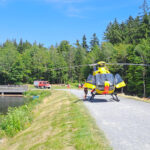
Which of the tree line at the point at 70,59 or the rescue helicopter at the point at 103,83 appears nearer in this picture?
the rescue helicopter at the point at 103,83

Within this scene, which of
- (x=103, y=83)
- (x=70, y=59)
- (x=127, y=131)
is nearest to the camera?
(x=127, y=131)

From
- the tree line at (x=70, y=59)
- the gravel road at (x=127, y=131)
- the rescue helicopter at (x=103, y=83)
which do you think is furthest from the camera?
the tree line at (x=70, y=59)

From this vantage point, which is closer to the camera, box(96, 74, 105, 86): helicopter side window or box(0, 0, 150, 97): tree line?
box(96, 74, 105, 86): helicopter side window

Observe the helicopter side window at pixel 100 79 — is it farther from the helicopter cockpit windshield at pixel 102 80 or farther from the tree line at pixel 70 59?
the tree line at pixel 70 59

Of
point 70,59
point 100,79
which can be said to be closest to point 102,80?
point 100,79

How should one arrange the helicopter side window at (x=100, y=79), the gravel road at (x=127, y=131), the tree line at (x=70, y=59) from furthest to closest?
the tree line at (x=70, y=59), the helicopter side window at (x=100, y=79), the gravel road at (x=127, y=131)

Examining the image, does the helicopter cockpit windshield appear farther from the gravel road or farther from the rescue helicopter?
the gravel road

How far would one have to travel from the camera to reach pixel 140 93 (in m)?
42.8

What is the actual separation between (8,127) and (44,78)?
62515mm

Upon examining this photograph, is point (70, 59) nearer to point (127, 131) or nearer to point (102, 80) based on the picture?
point (102, 80)

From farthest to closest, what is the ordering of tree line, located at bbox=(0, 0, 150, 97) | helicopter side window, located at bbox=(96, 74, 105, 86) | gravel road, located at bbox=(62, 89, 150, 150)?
tree line, located at bbox=(0, 0, 150, 97) < helicopter side window, located at bbox=(96, 74, 105, 86) < gravel road, located at bbox=(62, 89, 150, 150)

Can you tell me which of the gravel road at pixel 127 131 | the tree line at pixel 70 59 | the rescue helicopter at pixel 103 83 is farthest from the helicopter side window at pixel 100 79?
the tree line at pixel 70 59

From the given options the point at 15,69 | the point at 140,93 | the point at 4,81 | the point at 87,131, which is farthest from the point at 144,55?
the point at 4,81

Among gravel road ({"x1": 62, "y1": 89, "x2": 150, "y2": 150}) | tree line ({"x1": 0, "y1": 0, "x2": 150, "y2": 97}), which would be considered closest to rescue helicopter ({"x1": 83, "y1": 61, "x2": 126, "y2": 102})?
gravel road ({"x1": 62, "y1": 89, "x2": 150, "y2": 150})
